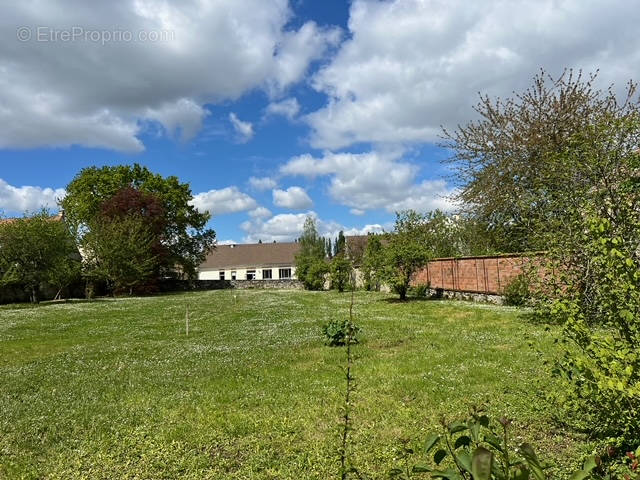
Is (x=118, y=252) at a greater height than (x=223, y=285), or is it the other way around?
(x=118, y=252)

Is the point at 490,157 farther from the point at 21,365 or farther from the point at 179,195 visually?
the point at 179,195

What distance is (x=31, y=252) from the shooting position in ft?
98.5

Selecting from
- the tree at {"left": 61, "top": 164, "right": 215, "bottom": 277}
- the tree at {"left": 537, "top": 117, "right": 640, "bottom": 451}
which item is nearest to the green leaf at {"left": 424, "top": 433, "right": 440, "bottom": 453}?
the tree at {"left": 537, "top": 117, "right": 640, "bottom": 451}

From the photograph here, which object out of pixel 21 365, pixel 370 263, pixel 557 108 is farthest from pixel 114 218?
pixel 557 108

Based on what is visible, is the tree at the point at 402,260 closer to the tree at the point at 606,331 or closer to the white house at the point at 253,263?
the tree at the point at 606,331

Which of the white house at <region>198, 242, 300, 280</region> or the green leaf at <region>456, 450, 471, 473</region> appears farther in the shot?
the white house at <region>198, 242, 300, 280</region>

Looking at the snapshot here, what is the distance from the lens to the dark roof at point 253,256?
255ft

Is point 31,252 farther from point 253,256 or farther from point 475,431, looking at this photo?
point 253,256

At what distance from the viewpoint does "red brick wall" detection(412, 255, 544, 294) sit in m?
20.3

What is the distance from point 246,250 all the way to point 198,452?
7717 centimetres

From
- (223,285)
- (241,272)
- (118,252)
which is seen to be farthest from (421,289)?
(241,272)

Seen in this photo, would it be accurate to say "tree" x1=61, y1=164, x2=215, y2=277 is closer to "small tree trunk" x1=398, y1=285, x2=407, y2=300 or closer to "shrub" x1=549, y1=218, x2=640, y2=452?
"small tree trunk" x1=398, y1=285, x2=407, y2=300

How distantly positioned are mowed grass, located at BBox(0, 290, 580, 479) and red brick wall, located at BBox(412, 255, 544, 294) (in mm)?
7337

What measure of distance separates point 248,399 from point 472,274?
19223 mm
